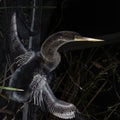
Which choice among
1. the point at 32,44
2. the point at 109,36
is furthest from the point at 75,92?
the point at 32,44

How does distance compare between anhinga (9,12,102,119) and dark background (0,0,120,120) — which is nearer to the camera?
anhinga (9,12,102,119)

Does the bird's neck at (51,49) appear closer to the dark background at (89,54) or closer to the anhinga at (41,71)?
the anhinga at (41,71)

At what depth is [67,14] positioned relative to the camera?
128cm

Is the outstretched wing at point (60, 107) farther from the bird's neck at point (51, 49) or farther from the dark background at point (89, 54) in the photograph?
the dark background at point (89, 54)

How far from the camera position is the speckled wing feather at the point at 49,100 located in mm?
738

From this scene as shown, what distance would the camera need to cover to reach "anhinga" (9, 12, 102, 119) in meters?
0.74

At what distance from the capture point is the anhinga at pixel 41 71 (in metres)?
0.74

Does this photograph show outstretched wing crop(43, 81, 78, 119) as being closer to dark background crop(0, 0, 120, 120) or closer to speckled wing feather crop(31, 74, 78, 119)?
speckled wing feather crop(31, 74, 78, 119)

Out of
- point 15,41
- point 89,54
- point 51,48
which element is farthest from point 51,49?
point 89,54

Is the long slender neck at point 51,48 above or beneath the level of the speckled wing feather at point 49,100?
above

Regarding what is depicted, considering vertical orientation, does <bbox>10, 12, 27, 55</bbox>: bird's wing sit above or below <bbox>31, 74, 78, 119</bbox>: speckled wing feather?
above

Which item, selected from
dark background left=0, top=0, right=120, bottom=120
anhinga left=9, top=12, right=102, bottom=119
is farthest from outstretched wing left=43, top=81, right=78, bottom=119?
dark background left=0, top=0, right=120, bottom=120

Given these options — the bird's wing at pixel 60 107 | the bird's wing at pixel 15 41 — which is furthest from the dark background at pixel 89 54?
the bird's wing at pixel 60 107

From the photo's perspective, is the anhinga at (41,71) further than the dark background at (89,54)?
No
